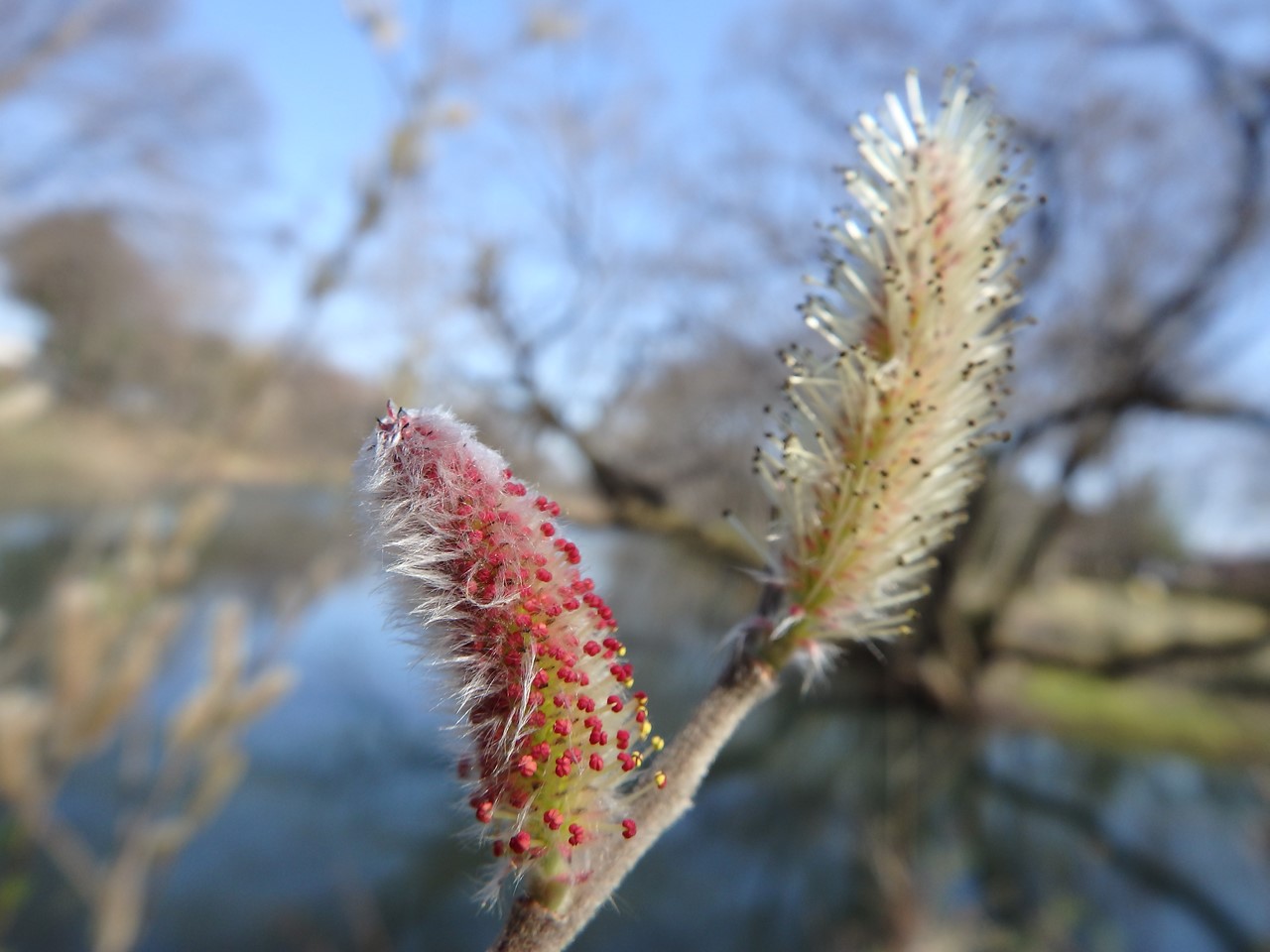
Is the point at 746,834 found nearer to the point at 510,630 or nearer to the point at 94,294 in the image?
the point at 510,630

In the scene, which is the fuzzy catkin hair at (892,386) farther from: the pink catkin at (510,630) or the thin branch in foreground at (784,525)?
the pink catkin at (510,630)

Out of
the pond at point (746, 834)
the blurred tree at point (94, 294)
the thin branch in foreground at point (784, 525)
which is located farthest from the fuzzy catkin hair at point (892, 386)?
the blurred tree at point (94, 294)

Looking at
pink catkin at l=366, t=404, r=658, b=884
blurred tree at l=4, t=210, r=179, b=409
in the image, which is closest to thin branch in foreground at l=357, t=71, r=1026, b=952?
pink catkin at l=366, t=404, r=658, b=884

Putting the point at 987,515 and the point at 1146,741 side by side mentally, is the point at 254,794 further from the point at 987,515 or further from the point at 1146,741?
the point at 1146,741

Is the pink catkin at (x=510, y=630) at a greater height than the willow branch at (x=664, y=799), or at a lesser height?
Result: greater

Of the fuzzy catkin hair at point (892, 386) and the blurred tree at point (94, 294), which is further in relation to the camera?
the blurred tree at point (94, 294)

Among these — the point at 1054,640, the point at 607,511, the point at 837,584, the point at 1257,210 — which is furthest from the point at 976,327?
the point at 1054,640

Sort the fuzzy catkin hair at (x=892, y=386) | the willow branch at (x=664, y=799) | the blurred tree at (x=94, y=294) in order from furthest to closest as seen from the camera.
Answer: the blurred tree at (x=94, y=294), the fuzzy catkin hair at (x=892, y=386), the willow branch at (x=664, y=799)
